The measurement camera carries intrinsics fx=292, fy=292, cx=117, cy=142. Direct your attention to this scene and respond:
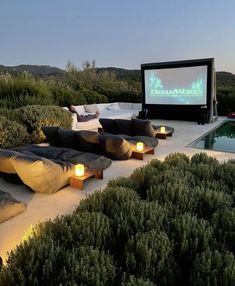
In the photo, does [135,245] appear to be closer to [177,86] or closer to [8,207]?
[8,207]

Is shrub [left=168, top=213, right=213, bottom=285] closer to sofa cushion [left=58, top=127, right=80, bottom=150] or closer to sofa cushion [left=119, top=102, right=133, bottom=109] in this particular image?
sofa cushion [left=58, top=127, right=80, bottom=150]

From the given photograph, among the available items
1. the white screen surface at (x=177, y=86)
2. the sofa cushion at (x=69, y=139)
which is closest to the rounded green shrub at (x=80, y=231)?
the sofa cushion at (x=69, y=139)

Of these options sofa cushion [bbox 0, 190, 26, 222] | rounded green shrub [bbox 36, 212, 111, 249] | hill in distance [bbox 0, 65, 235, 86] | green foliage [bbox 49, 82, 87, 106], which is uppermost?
hill in distance [bbox 0, 65, 235, 86]

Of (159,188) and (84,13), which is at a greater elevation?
(84,13)

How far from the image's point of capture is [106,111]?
468 inches

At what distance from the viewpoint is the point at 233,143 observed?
7480 mm

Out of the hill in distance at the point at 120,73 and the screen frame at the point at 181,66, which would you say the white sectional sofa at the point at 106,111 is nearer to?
the screen frame at the point at 181,66

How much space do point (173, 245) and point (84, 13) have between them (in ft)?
48.6

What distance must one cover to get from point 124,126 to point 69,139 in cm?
180

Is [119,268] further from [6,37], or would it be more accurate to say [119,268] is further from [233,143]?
[6,37]

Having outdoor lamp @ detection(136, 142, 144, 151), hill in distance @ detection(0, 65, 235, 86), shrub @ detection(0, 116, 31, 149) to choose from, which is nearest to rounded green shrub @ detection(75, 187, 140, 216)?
outdoor lamp @ detection(136, 142, 144, 151)

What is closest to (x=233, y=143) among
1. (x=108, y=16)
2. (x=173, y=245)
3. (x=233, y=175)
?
(x=233, y=175)

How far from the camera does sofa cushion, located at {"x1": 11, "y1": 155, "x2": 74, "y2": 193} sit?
355cm

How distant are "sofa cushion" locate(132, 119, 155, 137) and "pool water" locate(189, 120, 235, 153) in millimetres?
1130
